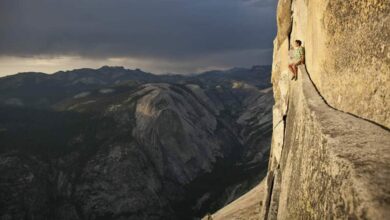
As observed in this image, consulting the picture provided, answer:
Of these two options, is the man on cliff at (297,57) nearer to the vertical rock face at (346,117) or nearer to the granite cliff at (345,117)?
the granite cliff at (345,117)

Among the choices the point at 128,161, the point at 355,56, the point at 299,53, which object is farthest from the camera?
the point at 128,161

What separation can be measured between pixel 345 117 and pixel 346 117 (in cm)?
3

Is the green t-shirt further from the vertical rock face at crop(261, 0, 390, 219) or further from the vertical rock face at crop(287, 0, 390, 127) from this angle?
the vertical rock face at crop(287, 0, 390, 127)

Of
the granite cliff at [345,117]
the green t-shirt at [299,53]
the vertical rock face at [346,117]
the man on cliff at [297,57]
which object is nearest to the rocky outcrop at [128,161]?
the man on cliff at [297,57]

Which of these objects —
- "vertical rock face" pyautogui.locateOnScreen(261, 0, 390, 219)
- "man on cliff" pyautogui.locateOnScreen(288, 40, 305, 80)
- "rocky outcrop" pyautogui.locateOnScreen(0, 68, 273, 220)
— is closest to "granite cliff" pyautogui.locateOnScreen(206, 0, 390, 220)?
"vertical rock face" pyautogui.locateOnScreen(261, 0, 390, 219)

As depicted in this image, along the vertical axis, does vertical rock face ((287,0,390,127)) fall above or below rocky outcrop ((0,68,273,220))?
above

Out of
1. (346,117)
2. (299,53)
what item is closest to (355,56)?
(346,117)

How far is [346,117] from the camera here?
47.7 feet

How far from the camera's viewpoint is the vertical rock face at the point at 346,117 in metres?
8.84

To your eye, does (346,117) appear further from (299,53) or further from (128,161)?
(128,161)

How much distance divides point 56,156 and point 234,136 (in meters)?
78.5

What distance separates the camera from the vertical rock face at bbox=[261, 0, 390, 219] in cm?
884

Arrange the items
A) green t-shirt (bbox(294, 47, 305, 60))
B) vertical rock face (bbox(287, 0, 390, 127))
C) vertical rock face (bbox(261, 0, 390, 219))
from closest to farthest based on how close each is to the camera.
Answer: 1. vertical rock face (bbox(261, 0, 390, 219))
2. vertical rock face (bbox(287, 0, 390, 127))
3. green t-shirt (bbox(294, 47, 305, 60))

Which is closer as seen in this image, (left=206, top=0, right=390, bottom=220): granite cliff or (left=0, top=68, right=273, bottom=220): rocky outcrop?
(left=206, top=0, right=390, bottom=220): granite cliff
